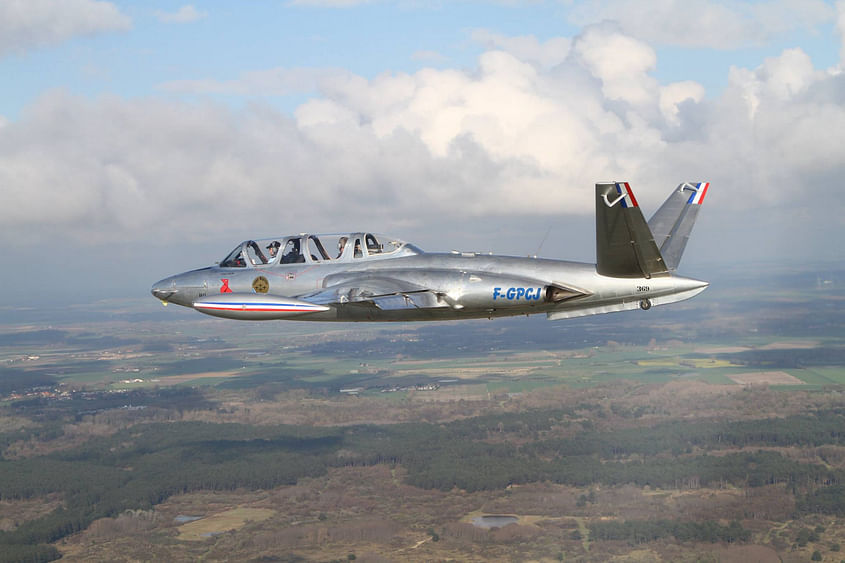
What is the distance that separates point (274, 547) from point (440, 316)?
168m

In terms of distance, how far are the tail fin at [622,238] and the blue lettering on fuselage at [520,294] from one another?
292 cm

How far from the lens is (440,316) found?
34219 mm

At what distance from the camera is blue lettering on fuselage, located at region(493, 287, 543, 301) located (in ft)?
109

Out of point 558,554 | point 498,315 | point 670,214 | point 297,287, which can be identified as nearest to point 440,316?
point 498,315

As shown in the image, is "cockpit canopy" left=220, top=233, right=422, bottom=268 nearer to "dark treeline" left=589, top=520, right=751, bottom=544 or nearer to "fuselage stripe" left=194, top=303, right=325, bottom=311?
"fuselage stripe" left=194, top=303, right=325, bottom=311

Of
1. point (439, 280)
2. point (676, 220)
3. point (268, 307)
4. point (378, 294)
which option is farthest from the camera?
point (676, 220)

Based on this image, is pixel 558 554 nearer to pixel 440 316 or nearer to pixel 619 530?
pixel 619 530

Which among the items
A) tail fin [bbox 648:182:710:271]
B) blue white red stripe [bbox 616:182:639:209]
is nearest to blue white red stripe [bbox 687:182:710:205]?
tail fin [bbox 648:182:710:271]

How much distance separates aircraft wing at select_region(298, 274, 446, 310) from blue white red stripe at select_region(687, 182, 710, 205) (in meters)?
11.8

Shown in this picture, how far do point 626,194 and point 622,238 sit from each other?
10.9 ft

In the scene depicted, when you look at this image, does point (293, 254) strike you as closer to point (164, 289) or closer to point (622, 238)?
point (164, 289)

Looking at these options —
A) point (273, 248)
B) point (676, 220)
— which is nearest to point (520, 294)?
point (676, 220)

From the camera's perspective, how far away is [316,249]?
121 feet

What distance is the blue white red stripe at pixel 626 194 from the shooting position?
992 inches
